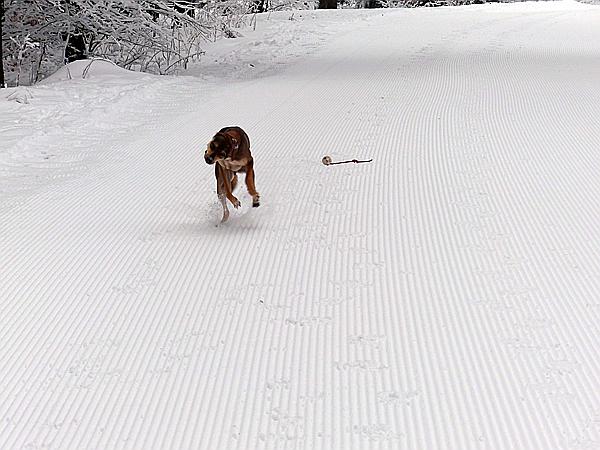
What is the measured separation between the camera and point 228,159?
18.1 ft

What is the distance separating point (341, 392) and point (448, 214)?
9.02 ft

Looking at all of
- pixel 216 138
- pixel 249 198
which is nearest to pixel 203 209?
pixel 249 198

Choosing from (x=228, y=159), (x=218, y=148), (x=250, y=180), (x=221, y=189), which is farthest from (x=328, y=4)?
(x=218, y=148)

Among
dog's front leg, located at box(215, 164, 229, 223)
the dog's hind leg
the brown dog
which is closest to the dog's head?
the brown dog

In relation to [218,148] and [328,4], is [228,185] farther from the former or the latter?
[328,4]

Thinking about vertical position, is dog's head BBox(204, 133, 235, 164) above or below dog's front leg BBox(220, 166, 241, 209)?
above

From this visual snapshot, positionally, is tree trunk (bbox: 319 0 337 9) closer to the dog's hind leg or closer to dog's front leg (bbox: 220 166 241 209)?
the dog's hind leg

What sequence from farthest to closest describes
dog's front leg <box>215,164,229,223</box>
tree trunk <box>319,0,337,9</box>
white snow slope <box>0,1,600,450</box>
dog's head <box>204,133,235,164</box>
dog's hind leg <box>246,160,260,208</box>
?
tree trunk <box>319,0,337,9</box>, dog's hind leg <box>246,160,260,208</box>, dog's front leg <box>215,164,229,223</box>, dog's head <box>204,133,235,164</box>, white snow slope <box>0,1,600,450</box>

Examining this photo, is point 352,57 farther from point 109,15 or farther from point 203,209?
point 203,209

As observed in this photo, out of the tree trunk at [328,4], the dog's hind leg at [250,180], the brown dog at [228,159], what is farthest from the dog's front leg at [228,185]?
the tree trunk at [328,4]

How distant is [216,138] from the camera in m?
5.37

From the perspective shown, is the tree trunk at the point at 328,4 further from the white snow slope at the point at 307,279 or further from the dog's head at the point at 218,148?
the dog's head at the point at 218,148

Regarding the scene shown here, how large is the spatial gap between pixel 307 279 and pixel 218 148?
1.20m

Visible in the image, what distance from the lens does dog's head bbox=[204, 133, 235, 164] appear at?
5375mm
